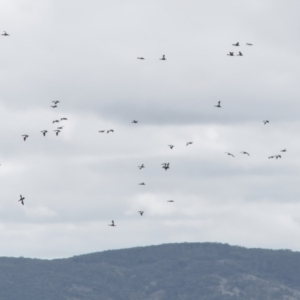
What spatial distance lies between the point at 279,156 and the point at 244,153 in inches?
265

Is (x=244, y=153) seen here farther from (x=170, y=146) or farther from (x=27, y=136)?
(x=27, y=136)

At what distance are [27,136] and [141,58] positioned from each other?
24394 millimetres

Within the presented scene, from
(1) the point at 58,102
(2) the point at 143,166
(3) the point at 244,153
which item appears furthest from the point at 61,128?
(3) the point at 244,153

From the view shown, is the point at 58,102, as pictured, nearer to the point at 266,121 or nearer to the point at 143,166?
the point at 143,166

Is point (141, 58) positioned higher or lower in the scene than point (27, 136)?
higher

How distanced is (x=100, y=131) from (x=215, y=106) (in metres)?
22.3

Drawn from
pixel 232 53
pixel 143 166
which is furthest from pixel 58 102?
pixel 232 53

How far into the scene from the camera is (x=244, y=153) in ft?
627

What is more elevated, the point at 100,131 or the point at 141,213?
the point at 100,131

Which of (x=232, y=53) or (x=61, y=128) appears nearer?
(x=232, y=53)

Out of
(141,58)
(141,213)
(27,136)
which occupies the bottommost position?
(141,213)

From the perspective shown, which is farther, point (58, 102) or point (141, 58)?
point (58, 102)

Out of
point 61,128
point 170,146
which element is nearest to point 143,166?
point 170,146

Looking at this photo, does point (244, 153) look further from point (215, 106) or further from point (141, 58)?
Result: point (141, 58)
